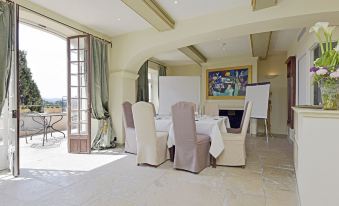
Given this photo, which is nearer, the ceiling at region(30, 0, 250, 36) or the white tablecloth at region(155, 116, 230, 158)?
the ceiling at region(30, 0, 250, 36)

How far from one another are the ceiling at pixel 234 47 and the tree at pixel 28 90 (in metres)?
4.42

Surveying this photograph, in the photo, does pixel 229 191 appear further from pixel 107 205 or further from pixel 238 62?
pixel 238 62

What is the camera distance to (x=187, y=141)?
3.36m

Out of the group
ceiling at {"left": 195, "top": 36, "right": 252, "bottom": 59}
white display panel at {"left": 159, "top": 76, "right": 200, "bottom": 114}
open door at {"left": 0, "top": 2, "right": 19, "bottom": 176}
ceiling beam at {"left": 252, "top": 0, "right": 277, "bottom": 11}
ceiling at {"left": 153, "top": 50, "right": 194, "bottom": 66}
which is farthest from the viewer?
white display panel at {"left": 159, "top": 76, "right": 200, "bottom": 114}

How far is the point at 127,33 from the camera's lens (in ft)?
16.3

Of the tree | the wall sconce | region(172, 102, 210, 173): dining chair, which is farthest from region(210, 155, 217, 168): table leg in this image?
the tree

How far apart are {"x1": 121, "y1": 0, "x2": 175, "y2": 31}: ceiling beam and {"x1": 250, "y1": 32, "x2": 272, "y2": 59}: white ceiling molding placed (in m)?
1.97

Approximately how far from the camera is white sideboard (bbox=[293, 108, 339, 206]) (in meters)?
1.88

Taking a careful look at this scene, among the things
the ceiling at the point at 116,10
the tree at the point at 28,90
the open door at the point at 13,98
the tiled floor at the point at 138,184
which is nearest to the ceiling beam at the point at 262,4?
the ceiling at the point at 116,10

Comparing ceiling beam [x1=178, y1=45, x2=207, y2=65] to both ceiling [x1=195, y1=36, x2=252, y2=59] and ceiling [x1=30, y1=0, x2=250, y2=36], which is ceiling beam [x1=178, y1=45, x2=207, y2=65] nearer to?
ceiling [x1=195, y1=36, x2=252, y2=59]

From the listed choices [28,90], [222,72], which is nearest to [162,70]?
[222,72]

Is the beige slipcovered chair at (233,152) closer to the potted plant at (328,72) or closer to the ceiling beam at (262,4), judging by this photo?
the potted plant at (328,72)

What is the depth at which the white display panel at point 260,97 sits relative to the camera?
5965 millimetres

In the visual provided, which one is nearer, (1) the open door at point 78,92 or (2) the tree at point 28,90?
(1) the open door at point 78,92
